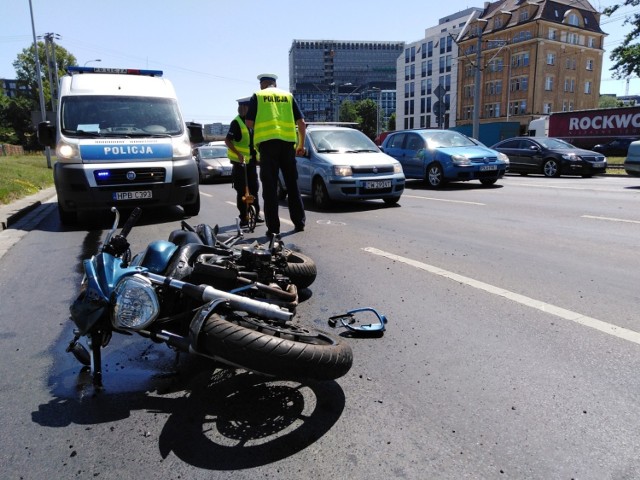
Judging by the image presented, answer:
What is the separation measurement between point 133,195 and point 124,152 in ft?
2.25

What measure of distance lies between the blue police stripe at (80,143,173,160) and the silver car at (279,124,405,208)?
305 centimetres

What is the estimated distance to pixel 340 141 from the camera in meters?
10.6

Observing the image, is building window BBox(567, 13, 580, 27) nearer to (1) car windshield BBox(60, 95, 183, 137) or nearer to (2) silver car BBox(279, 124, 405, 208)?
(2) silver car BBox(279, 124, 405, 208)

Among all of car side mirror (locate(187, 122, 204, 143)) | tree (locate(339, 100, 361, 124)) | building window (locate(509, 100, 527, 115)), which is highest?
tree (locate(339, 100, 361, 124))

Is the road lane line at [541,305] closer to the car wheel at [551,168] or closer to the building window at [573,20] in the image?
the car wheel at [551,168]

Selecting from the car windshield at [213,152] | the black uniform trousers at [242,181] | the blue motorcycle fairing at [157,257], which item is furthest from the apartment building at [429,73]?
the blue motorcycle fairing at [157,257]

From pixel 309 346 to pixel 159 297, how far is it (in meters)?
0.82

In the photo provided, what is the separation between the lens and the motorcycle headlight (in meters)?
2.51

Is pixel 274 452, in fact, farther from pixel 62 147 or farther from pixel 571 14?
pixel 571 14

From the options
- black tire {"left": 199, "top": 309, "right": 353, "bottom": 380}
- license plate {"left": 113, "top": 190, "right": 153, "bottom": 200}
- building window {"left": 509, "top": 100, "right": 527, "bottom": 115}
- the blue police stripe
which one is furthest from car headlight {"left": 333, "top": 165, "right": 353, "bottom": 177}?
building window {"left": 509, "top": 100, "right": 527, "bottom": 115}

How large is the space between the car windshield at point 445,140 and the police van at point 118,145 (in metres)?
7.58

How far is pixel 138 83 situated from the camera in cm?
935

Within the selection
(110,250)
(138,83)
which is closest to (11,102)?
(138,83)

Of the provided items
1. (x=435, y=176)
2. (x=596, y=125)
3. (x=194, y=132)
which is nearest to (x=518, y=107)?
(x=596, y=125)
